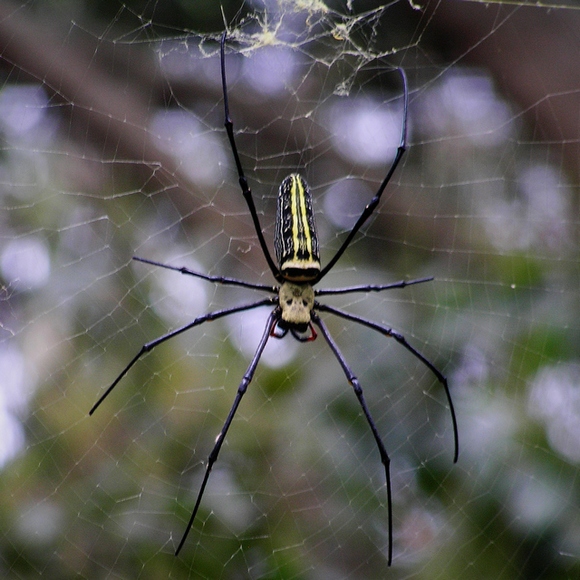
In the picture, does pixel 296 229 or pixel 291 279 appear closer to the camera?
pixel 296 229

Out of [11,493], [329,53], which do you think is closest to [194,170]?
[329,53]

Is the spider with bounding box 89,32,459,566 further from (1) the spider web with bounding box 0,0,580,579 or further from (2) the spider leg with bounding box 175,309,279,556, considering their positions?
(1) the spider web with bounding box 0,0,580,579

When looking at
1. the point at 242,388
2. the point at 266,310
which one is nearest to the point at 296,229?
the point at 242,388

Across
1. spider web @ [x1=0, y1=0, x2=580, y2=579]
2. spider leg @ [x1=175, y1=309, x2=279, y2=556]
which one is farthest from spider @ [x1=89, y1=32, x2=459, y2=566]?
spider web @ [x1=0, y1=0, x2=580, y2=579]

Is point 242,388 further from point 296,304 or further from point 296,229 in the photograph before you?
point 296,229

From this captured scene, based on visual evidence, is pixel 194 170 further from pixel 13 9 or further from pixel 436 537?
pixel 436 537
